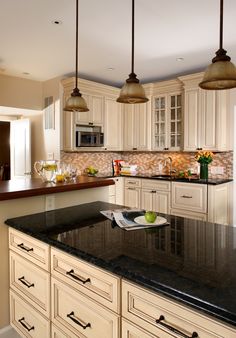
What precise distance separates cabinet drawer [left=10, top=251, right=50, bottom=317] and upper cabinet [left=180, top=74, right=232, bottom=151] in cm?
326

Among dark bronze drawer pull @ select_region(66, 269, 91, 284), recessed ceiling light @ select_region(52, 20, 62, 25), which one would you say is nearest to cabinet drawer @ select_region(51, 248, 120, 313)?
dark bronze drawer pull @ select_region(66, 269, 91, 284)

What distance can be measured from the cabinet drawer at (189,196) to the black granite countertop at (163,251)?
209 centimetres

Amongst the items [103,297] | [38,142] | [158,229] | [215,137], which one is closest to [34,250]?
[103,297]

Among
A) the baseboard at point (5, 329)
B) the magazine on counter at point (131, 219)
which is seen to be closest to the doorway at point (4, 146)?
the baseboard at point (5, 329)

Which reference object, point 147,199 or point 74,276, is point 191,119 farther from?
point 74,276

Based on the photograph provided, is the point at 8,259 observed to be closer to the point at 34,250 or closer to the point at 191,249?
the point at 34,250

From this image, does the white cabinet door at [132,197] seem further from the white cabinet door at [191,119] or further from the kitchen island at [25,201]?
the kitchen island at [25,201]

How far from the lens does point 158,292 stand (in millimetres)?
1021

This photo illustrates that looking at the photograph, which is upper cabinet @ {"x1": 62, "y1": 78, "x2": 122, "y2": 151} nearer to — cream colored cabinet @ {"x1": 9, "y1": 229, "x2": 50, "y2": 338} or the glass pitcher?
the glass pitcher

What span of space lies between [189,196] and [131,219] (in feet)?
7.83

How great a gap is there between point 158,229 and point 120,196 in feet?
10.7

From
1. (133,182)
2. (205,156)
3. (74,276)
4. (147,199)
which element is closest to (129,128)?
(133,182)

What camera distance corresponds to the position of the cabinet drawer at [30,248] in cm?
165

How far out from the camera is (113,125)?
17.1 feet
